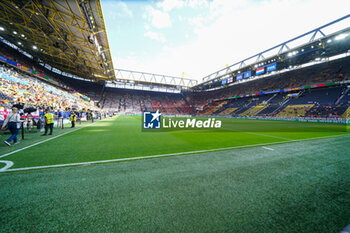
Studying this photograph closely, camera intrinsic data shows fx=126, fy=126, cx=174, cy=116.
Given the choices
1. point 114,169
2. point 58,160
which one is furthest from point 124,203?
point 58,160

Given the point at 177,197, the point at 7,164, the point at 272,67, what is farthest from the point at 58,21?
the point at 272,67

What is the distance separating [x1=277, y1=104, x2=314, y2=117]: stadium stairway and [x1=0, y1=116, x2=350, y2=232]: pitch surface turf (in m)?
29.6

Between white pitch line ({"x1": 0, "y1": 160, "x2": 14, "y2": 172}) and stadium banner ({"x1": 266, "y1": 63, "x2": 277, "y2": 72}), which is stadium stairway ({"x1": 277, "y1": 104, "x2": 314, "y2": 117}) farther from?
white pitch line ({"x1": 0, "y1": 160, "x2": 14, "y2": 172})

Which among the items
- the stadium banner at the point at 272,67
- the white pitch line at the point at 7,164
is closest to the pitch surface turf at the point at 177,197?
the white pitch line at the point at 7,164

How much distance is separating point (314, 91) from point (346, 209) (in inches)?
1628

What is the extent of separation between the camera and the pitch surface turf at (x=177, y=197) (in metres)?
1.60

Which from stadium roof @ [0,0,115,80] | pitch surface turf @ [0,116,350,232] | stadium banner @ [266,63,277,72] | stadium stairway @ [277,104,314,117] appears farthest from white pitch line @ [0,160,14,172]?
stadium stairway @ [277,104,314,117]

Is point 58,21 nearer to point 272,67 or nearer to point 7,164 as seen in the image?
point 7,164

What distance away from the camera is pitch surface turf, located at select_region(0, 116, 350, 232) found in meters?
1.60

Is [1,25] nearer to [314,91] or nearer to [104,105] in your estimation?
[104,105]

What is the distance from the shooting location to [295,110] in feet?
87.1

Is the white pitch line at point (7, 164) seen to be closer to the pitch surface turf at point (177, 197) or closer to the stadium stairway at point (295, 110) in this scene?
the pitch surface turf at point (177, 197)

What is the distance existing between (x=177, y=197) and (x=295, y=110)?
35.3 meters

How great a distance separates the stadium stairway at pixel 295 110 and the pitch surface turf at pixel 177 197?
2961 cm
